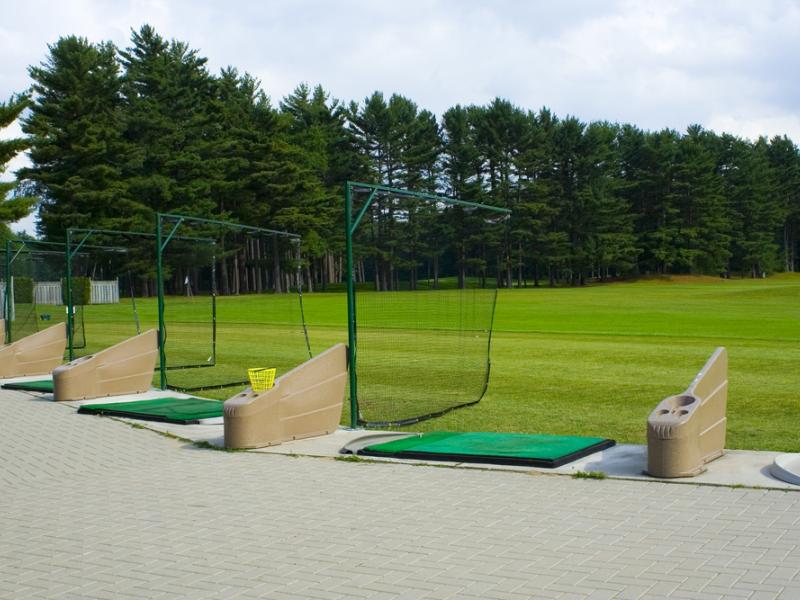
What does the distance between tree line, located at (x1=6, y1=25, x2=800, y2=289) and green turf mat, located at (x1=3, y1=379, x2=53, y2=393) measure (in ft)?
98.8

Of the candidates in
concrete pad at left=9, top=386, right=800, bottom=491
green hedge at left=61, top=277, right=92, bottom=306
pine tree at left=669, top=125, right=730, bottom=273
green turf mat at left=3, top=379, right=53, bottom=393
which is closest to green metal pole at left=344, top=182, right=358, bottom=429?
concrete pad at left=9, top=386, right=800, bottom=491

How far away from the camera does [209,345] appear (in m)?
17.7

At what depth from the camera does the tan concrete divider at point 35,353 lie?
60.0ft

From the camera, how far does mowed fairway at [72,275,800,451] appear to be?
1091cm

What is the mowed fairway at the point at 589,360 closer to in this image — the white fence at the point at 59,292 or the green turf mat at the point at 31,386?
the white fence at the point at 59,292

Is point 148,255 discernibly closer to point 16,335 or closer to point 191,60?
point 16,335

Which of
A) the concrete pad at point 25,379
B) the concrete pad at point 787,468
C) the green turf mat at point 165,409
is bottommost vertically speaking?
the concrete pad at point 25,379

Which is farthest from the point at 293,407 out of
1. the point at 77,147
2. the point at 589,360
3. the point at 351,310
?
the point at 77,147

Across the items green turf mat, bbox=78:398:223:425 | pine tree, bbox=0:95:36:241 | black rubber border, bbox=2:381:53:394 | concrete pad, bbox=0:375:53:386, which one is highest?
pine tree, bbox=0:95:36:241

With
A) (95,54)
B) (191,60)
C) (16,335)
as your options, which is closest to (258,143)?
(191,60)

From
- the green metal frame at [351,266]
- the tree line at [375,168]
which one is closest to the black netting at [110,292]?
the green metal frame at [351,266]

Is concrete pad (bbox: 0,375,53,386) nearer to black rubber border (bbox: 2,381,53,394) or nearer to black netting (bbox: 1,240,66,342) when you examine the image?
black rubber border (bbox: 2,381,53,394)

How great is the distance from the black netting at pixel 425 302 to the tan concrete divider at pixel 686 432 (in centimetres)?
433

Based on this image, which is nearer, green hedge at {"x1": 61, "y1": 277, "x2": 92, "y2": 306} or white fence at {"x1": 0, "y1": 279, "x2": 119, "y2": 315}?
green hedge at {"x1": 61, "y1": 277, "x2": 92, "y2": 306}
